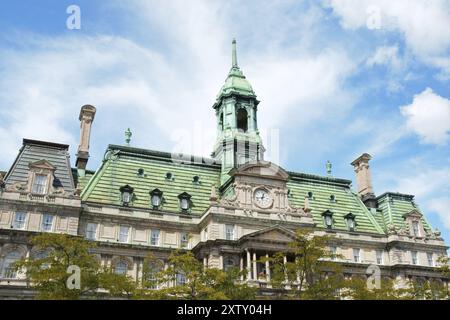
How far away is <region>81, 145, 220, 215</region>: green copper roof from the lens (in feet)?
193

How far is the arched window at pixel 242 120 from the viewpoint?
244 ft

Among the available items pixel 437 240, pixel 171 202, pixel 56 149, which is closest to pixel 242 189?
pixel 171 202

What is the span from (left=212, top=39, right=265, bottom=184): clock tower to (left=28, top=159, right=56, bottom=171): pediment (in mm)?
21838

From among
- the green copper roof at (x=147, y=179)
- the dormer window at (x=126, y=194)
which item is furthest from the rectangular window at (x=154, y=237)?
the dormer window at (x=126, y=194)

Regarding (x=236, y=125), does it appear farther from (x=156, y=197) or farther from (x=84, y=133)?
(x=84, y=133)

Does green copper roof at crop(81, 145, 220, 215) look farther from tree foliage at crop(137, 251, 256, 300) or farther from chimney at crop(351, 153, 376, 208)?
chimney at crop(351, 153, 376, 208)

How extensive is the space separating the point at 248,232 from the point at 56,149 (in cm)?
2442

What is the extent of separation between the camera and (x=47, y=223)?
53.1m

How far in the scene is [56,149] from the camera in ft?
193

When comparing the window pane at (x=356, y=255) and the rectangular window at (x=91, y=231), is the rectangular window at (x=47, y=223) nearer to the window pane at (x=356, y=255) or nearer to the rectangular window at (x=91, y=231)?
the rectangular window at (x=91, y=231)

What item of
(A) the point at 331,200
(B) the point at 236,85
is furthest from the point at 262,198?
(B) the point at 236,85

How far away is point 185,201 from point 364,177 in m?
31.5

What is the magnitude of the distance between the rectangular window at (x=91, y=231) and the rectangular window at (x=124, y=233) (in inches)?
111
